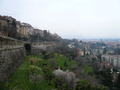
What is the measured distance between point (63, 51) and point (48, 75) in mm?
31662

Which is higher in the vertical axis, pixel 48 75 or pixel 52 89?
pixel 48 75

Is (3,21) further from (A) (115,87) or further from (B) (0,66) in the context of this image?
(A) (115,87)

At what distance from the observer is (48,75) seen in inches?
547

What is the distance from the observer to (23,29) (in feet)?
179

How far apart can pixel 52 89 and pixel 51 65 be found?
959 centimetres

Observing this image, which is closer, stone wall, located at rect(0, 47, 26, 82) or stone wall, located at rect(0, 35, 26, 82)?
stone wall, located at rect(0, 47, 26, 82)

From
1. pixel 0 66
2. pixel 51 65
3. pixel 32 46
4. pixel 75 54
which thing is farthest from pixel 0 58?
pixel 75 54

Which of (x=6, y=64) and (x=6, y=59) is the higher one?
(x=6, y=59)

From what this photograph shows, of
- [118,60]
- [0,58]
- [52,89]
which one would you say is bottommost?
[118,60]

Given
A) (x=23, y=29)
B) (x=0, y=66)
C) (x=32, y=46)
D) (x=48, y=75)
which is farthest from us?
(x=23, y=29)

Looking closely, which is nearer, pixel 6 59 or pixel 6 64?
pixel 6 64

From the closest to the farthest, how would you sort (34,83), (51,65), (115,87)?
(34,83) < (115,87) < (51,65)

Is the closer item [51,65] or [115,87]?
[115,87]

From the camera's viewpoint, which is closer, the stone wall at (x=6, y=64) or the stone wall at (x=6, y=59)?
the stone wall at (x=6, y=64)
